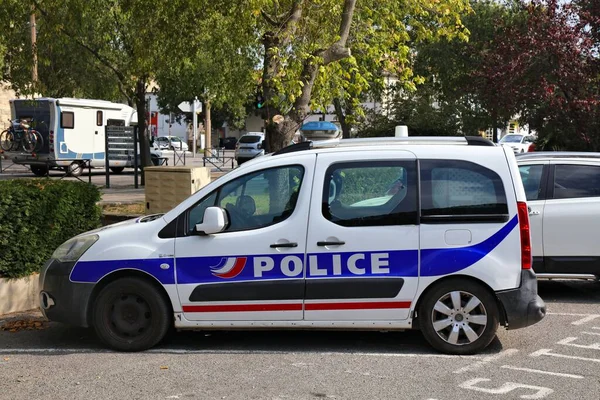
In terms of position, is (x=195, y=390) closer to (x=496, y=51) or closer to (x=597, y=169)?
(x=597, y=169)

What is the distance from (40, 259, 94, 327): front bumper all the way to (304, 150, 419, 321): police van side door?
6.41 feet

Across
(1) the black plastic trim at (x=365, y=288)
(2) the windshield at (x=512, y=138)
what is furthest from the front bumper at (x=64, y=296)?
(2) the windshield at (x=512, y=138)

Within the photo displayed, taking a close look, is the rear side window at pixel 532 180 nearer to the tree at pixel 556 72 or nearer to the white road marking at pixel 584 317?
the white road marking at pixel 584 317

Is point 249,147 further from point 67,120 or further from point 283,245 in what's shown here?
point 283,245

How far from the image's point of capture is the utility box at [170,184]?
40.3 ft

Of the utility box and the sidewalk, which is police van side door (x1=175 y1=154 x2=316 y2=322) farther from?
the sidewalk

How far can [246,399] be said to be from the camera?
5266 mm

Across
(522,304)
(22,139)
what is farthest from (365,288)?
(22,139)

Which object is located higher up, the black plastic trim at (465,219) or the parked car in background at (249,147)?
the parked car in background at (249,147)

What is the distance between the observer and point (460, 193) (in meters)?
6.39

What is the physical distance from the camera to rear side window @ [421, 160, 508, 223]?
6.34 metres

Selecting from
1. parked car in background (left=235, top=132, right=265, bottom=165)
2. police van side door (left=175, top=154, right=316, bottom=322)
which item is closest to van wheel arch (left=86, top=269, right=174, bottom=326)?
police van side door (left=175, top=154, right=316, bottom=322)

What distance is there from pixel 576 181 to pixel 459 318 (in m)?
3.42

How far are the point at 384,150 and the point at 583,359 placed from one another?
2430 millimetres
